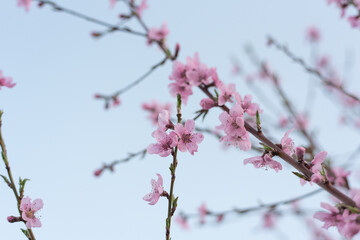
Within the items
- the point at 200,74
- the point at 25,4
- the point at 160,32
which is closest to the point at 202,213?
the point at 160,32

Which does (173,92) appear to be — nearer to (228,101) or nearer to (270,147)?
(228,101)

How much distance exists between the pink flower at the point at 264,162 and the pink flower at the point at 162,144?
47 centimetres

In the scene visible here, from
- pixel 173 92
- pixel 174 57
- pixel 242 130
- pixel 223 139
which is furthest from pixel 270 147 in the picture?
pixel 174 57

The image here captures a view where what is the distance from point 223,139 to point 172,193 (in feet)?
1.67

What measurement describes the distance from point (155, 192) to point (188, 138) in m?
0.40

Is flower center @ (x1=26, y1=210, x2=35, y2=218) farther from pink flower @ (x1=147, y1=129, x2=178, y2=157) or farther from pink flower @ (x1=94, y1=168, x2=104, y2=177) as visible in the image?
pink flower @ (x1=94, y1=168, x2=104, y2=177)

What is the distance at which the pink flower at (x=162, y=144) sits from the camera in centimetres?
192

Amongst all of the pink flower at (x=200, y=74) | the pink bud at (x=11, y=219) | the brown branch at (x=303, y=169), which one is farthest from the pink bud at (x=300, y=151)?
the pink bud at (x=11, y=219)

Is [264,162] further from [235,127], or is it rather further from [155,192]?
[155,192]

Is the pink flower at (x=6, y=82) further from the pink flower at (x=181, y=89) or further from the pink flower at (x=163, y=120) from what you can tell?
the pink flower at (x=163, y=120)

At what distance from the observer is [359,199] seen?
4.85 ft

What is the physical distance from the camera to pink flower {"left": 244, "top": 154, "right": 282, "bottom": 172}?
1841 millimetres

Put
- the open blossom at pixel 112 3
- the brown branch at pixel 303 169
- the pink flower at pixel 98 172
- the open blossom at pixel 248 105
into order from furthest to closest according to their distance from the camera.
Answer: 1. the open blossom at pixel 112 3
2. the pink flower at pixel 98 172
3. the open blossom at pixel 248 105
4. the brown branch at pixel 303 169

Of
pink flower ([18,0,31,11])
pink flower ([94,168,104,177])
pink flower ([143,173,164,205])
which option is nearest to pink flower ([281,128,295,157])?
pink flower ([143,173,164,205])
